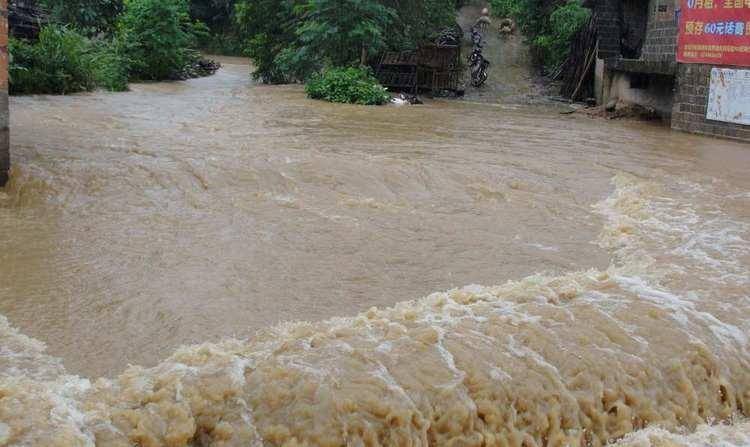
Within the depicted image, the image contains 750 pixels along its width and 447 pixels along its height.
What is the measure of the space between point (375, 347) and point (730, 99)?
10525 mm

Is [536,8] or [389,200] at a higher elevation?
[536,8]

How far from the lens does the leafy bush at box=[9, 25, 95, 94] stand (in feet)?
49.1

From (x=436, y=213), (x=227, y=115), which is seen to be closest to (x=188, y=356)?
(x=436, y=213)

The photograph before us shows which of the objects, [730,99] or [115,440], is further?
[730,99]

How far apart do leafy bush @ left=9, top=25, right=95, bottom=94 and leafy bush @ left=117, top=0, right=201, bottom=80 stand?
400cm

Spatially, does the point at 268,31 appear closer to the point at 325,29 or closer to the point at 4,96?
the point at 325,29

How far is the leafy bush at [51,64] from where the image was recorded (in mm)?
14969

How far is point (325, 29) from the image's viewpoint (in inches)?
710

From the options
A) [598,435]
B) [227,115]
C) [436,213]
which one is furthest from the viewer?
[227,115]

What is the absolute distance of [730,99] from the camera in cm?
1242

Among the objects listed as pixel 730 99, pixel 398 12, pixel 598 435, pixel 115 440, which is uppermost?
pixel 398 12

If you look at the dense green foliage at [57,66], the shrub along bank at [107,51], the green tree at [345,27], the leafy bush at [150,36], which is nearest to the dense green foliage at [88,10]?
the shrub along bank at [107,51]

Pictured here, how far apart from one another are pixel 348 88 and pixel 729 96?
7.60 metres

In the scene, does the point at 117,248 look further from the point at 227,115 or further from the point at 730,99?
the point at 730,99
